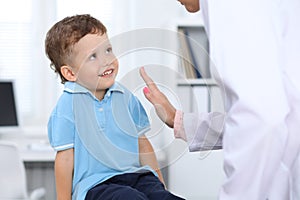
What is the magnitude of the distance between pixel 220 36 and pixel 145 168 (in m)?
0.55

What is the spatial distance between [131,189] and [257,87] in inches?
Result: 19.8

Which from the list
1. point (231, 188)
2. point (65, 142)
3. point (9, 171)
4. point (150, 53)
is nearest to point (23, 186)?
point (9, 171)

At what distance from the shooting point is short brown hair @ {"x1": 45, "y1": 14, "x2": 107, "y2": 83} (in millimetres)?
1321

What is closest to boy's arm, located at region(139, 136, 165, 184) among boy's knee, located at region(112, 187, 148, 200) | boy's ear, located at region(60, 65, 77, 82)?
boy's knee, located at region(112, 187, 148, 200)

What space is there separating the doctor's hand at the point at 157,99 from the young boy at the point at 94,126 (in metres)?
0.04

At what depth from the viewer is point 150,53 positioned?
4.22 ft

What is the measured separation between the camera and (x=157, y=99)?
128 centimetres

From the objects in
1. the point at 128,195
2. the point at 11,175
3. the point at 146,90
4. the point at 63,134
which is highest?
the point at 146,90

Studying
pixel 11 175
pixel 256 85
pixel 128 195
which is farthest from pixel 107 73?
pixel 11 175

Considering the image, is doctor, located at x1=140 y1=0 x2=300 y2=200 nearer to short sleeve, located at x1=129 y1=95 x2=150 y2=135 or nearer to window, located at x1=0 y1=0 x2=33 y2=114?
short sleeve, located at x1=129 y1=95 x2=150 y2=135

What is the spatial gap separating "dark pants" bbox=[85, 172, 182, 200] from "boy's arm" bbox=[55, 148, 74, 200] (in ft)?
0.28

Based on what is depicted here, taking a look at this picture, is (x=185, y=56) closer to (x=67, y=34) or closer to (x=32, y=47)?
(x=67, y=34)

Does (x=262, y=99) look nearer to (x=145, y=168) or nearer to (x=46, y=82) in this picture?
(x=145, y=168)

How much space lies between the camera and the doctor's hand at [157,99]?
1275mm
